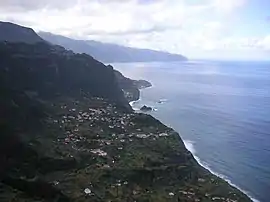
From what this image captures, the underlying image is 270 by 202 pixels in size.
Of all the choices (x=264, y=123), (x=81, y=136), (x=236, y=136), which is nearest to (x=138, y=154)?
(x=81, y=136)

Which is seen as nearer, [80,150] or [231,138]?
[80,150]

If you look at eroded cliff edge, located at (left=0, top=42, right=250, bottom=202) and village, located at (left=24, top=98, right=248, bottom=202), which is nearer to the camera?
eroded cliff edge, located at (left=0, top=42, right=250, bottom=202)

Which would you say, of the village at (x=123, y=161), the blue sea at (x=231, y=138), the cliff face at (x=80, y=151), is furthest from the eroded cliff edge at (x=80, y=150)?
the blue sea at (x=231, y=138)

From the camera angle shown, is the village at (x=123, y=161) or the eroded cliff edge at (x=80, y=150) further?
the village at (x=123, y=161)

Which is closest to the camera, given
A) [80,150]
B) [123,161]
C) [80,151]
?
[123,161]

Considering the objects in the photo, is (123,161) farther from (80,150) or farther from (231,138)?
(231,138)

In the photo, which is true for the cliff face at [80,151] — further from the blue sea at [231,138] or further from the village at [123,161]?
the blue sea at [231,138]

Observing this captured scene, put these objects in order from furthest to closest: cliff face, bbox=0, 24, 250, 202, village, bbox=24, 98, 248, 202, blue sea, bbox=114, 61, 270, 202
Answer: blue sea, bbox=114, 61, 270, 202 < village, bbox=24, 98, 248, 202 < cliff face, bbox=0, 24, 250, 202

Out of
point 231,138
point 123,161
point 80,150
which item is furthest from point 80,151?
point 231,138

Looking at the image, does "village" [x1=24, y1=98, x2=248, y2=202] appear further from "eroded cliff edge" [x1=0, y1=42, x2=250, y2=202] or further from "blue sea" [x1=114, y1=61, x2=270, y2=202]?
"blue sea" [x1=114, y1=61, x2=270, y2=202]

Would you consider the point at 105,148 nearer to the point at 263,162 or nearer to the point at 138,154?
the point at 138,154

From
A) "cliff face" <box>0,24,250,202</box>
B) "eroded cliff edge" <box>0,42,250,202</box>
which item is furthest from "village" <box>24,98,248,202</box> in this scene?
"cliff face" <box>0,24,250,202</box>
